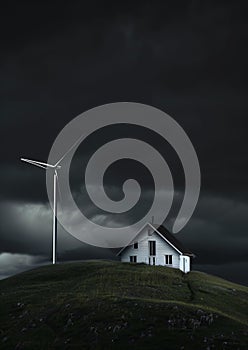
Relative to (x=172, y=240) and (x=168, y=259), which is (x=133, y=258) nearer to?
(x=168, y=259)

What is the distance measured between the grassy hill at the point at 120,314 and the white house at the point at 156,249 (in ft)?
76.5

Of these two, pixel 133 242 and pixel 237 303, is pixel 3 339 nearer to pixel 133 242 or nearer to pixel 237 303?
pixel 237 303

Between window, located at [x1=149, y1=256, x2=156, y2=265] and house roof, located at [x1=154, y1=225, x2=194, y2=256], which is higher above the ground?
Result: house roof, located at [x1=154, y1=225, x2=194, y2=256]

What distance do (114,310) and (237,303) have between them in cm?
3020

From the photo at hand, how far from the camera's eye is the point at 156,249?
129000 mm

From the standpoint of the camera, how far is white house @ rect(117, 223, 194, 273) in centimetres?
12850

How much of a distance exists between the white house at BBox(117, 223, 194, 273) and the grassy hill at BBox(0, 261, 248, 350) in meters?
23.3

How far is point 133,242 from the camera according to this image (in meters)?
130

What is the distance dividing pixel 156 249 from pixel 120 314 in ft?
190

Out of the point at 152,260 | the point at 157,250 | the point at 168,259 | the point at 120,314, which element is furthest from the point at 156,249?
the point at 120,314

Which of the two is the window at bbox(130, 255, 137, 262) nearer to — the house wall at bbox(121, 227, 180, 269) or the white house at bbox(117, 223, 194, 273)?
the white house at bbox(117, 223, 194, 273)

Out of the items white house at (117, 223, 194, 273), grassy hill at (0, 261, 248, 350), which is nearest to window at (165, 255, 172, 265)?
white house at (117, 223, 194, 273)

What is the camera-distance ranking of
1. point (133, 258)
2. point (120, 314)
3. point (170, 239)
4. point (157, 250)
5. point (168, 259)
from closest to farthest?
point (120, 314), point (168, 259), point (157, 250), point (170, 239), point (133, 258)

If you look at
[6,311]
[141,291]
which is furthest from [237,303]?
[6,311]
